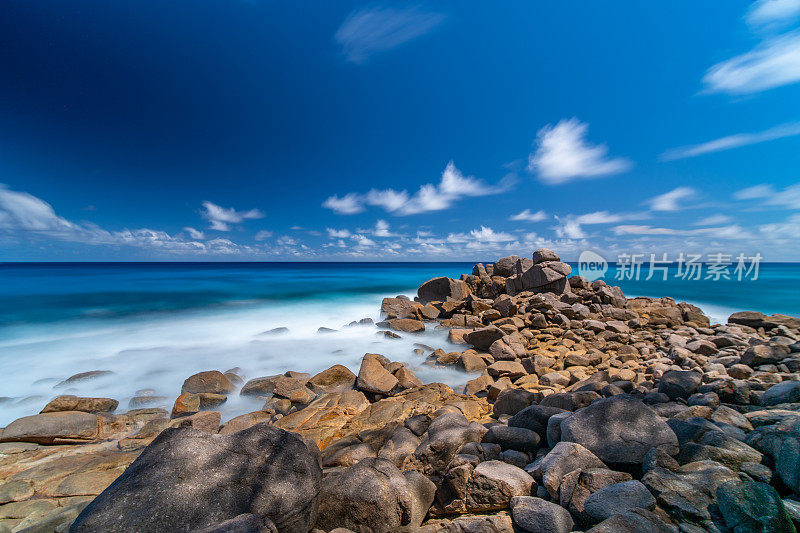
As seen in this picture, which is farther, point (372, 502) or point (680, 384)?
point (680, 384)

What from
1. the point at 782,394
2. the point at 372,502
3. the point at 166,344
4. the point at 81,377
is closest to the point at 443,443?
the point at 372,502

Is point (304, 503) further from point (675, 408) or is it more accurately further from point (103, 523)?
point (675, 408)

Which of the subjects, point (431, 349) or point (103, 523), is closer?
point (103, 523)

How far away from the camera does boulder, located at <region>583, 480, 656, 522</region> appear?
174 cm

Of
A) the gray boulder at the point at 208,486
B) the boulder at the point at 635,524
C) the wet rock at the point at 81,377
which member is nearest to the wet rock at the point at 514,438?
the boulder at the point at 635,524

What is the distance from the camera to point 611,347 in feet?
26.5

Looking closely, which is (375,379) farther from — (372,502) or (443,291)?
(443,291)

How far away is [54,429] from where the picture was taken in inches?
179

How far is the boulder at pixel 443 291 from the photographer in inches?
653

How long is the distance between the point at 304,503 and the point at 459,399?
3707 millimetres

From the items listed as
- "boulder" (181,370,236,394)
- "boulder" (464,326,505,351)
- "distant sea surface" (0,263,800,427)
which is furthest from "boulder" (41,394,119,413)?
"boulder" (464,326,505,351)

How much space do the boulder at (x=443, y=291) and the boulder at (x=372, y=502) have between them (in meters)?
14.2

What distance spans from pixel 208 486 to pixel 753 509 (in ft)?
9.75

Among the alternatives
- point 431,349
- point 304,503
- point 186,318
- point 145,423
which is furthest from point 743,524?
point 186,318
